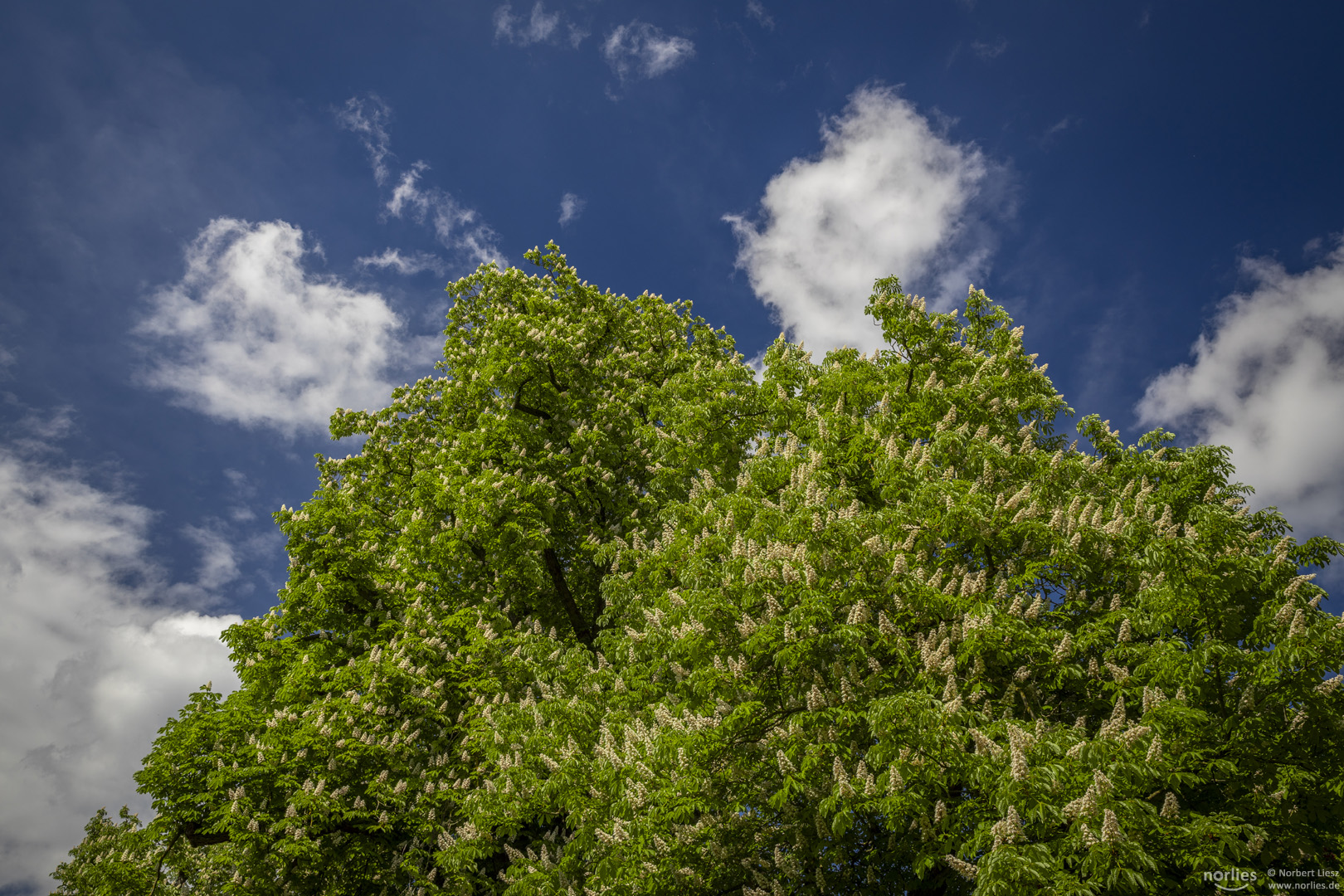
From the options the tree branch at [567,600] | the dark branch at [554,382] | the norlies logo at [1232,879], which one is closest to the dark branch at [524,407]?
the dark branch at [554,382]

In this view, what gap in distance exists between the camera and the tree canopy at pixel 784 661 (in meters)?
7.37

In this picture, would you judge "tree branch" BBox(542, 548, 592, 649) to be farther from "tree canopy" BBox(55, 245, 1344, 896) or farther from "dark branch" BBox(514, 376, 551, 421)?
"dark branch" BBox(514, 376, 551, 421)

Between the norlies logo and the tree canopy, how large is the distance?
0.42 ft

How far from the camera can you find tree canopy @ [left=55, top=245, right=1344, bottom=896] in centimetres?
737

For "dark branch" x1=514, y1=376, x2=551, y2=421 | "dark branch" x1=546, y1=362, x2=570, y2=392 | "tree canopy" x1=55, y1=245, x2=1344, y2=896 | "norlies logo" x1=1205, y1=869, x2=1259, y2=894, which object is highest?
"dark branch" x1=546, y1=362, x2=570, y2=392

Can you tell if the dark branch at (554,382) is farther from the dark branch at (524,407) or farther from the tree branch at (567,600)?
the tree branch at (567,600)

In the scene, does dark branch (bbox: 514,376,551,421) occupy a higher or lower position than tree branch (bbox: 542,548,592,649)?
higher

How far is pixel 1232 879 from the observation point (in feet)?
21.6

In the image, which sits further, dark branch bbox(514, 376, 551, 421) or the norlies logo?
dark branch bbox(514, 376, 551, 421)

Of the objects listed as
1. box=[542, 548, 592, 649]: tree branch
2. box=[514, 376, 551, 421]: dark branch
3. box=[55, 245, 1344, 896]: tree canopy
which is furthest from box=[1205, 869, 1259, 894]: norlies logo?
box=[514, 376, 551, 421]: dark branch

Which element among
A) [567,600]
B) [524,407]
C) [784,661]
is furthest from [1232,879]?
[524,407]

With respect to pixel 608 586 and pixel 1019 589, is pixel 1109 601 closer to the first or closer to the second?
pixel 1019 589

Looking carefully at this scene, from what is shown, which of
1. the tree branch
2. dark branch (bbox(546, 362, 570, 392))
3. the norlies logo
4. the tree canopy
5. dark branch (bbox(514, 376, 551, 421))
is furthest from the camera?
dark branch (bbox(546, 362, 570, 392))

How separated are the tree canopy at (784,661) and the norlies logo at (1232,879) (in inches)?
5.0
